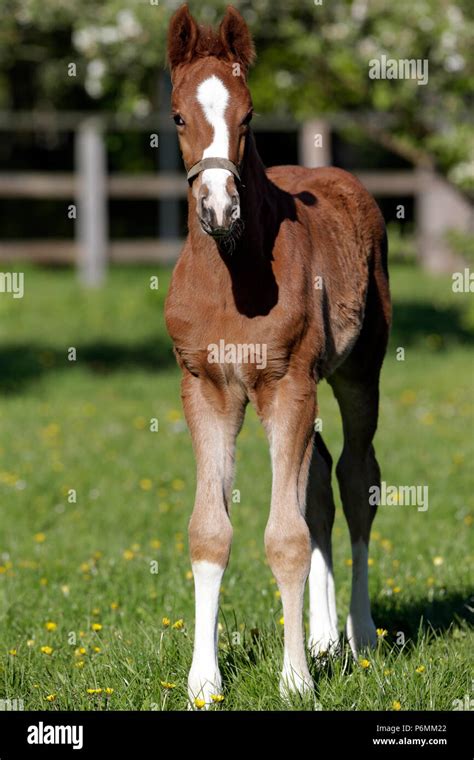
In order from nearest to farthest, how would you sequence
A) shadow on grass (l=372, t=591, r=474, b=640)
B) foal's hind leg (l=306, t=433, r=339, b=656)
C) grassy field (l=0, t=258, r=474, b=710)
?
grassy field (l=0, t=258, r=474, b=710) < foal's hind leg (l=306, t=433, r=339, b=656) < shadow on grass (l=372, t=591, r=474, b=640)

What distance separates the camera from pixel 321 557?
489 cm

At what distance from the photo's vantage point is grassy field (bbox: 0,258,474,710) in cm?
431

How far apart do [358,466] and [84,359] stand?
824 centimetres

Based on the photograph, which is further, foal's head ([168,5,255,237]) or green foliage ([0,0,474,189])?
green foliage ([0,0,474,189])

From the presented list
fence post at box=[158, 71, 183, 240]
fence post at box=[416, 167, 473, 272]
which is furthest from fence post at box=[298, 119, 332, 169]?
fence post at box=[158, 71, 183, 240]

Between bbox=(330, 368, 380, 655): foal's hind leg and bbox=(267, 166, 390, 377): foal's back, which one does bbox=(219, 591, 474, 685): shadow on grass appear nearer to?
bbox=(330, 368, 380, 655): foal's hind leg

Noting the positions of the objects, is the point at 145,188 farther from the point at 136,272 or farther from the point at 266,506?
the point at 266,506

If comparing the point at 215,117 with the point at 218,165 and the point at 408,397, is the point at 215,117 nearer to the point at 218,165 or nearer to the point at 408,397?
the point at 218,165

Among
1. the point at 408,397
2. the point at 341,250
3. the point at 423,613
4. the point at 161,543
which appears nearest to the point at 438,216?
the point at 408,397

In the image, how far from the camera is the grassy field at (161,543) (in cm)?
431

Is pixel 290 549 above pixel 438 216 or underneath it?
underneath

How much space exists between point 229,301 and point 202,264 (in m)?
0.18

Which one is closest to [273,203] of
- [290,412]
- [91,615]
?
[290,412]

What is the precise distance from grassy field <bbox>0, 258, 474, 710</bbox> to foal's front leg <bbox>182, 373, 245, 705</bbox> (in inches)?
7.1
